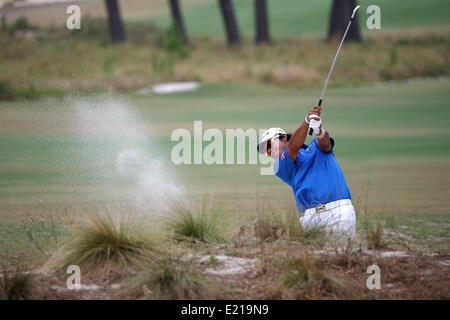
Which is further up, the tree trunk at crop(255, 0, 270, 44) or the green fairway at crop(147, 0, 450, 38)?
the green fairway at crop(147, 0, 450, 38)

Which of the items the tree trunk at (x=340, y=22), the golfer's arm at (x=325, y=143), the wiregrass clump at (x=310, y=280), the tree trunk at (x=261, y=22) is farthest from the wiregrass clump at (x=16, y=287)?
the tree trunk at (x=261, y=22)

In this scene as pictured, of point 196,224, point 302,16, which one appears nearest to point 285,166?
point 196,224

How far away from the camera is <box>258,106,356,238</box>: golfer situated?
707 cm

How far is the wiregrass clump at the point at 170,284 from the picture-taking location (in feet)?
19.2

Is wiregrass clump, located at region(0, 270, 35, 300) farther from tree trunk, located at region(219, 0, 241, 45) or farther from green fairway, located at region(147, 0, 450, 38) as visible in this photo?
green fairway, located at region(147, 0, 450, 38)

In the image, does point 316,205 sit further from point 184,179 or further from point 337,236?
point 184,179

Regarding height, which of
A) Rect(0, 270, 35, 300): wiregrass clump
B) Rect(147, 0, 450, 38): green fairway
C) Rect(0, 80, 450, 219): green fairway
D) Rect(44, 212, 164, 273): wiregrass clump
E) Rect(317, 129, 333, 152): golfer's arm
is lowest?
Rect(0, 270, 35, 300): wiregrass clump

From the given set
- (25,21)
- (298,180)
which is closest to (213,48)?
(25,21)

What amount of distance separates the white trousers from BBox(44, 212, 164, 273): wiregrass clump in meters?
1.60

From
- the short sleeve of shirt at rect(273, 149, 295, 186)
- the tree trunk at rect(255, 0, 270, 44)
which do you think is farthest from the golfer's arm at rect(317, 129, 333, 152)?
the tree trunk at rect(255, 0, 270, 44)

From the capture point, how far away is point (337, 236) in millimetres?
6910

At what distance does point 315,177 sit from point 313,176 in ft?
0.08

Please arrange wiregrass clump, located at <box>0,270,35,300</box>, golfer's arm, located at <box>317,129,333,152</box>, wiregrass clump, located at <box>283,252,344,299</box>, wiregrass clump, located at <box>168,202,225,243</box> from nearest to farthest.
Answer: wiregrass clump, located at <box>0,270,35,300</box>, wiregrass clump, located at <box>283,252,344,299</box>, golfer's arm, located at <box>317,129,333,152</box>, wiregrass clump, located at <box>168,202,225,243</box>
